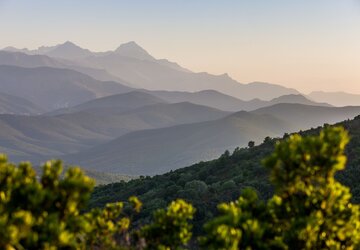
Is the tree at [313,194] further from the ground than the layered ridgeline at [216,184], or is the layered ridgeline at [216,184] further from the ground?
the tree at [313,194]

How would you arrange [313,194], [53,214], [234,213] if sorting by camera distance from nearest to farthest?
[53,214], [234,213], [313,194]

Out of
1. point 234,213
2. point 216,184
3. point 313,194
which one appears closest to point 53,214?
point 234,213

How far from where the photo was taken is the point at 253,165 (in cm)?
6281

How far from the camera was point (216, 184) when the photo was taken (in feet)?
179

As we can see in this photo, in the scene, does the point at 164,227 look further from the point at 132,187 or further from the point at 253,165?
the point at 132,187

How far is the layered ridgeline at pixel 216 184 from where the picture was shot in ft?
157

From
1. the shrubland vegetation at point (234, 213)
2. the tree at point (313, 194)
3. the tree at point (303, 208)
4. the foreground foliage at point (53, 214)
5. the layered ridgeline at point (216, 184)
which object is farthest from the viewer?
the layered ridgeline at point (216, 184)

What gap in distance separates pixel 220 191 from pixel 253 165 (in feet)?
40.8

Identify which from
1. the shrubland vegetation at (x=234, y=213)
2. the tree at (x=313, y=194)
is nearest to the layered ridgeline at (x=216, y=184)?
the shrubland vegetation at (x=234, y=213)

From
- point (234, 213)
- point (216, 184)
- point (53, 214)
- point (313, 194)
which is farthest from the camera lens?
point (216, 184)

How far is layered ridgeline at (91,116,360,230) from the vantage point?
4791cm

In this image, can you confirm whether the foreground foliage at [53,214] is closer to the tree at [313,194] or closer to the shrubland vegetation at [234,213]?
the shrubland vegetation at [234,213]

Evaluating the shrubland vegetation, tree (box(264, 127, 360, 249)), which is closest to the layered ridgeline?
the shrubland vegetation

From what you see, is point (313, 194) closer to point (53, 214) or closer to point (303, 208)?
point (303, 208)
